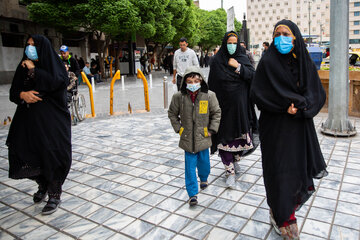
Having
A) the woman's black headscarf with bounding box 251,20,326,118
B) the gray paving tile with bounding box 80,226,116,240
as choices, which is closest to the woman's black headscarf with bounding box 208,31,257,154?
the woman's black headscarf with bounding box 251,20,326,118

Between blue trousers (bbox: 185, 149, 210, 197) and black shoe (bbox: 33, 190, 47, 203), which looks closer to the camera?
blue trousers (bbox: 185, 149, 210, 197)

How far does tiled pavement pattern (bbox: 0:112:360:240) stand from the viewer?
10.8 ft

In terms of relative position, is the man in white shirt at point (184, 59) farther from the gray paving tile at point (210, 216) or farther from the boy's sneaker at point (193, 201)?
the gray paving tile at point (210, 216)

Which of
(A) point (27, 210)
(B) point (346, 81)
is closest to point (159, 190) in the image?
(A) point (27, 210)

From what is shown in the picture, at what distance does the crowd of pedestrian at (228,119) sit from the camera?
9.42 feet

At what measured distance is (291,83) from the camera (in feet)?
9.35

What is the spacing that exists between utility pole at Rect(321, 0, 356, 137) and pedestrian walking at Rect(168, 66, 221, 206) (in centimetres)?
384

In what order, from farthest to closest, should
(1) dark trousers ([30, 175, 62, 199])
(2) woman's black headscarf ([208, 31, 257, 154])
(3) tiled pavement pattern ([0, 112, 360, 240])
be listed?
(2) woman's black headscarf ([208, 31, 257, 154]) → (1) dark trousers ([30, 175, 62, 199]) → (3) tiled pavement pattern ([0, 112, 360, 240])

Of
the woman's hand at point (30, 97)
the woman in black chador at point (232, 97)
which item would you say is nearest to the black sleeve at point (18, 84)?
the woman's hand at point (30, 97)

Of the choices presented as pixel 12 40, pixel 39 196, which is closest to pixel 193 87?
pixel 39 196

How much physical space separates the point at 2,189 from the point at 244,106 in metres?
3.51

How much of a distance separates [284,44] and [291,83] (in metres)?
0.34

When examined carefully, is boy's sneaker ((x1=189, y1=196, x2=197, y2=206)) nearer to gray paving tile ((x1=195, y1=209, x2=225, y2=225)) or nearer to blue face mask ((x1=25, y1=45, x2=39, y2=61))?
gray paving tile ((x1=195, y1=209, x2=225, y2=225))

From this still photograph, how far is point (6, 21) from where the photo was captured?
22.0 m
